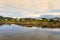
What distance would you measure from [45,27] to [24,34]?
0.29 m

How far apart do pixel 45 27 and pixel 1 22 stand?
594 millimetres

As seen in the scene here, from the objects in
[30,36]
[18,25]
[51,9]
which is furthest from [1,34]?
[51,9]

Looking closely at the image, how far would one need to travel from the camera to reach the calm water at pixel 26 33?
1.76m

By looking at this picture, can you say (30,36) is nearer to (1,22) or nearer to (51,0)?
(1,22)

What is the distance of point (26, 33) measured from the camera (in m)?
1.79

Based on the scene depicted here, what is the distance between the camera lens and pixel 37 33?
1791 mm

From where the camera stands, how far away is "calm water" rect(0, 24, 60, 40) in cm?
176

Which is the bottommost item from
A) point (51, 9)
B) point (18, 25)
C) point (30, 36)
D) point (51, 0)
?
point (30, 36)

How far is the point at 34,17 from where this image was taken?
1.83 m

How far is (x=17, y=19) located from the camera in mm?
1829

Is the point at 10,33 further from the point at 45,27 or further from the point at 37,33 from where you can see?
the point at 45,27

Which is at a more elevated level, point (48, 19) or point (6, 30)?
point (48, 19)

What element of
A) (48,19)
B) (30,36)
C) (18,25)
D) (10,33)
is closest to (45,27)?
(48,19)

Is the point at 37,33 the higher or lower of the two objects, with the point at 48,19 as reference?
lower
